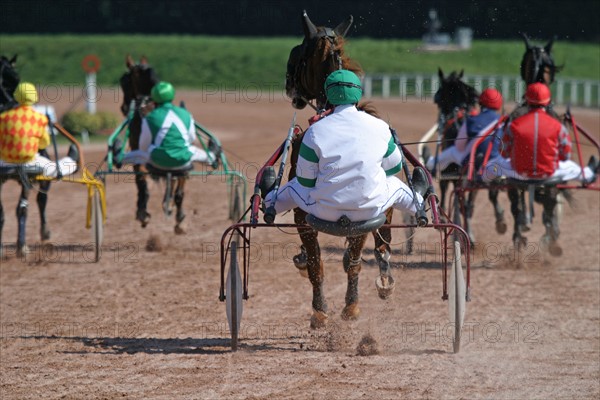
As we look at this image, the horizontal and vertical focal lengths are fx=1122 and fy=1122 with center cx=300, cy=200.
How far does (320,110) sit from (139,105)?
5.24m

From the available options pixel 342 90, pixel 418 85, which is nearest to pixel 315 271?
pixel 342 90

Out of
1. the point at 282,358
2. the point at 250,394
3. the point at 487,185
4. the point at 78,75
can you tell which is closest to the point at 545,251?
Result: the point at 487,185

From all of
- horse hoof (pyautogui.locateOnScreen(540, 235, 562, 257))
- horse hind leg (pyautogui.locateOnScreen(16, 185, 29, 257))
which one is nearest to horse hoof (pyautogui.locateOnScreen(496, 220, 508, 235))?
horse hoof (pyautogui.locateOnScreen(540, 235, 562, 257))

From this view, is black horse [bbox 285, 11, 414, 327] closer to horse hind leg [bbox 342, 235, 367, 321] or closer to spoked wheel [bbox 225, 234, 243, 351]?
horse hind leg [bbox 342, 235, 367, 321]

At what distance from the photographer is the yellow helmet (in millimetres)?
11062

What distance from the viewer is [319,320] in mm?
8148

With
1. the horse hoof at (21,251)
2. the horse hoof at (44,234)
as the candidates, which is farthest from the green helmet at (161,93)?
the horse hoof at (21,251)

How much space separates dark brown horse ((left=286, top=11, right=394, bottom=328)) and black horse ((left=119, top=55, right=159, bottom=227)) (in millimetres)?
3748

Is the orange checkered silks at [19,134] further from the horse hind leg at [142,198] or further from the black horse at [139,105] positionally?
the horse hind leg at [142,198]

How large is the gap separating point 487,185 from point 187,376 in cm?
496

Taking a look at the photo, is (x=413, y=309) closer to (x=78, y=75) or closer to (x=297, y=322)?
(x=297, y=322)

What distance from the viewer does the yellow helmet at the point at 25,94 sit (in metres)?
11.1

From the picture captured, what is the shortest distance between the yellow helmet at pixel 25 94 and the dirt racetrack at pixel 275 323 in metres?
1.68

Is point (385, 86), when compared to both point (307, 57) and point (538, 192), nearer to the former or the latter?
point (538, 192)
